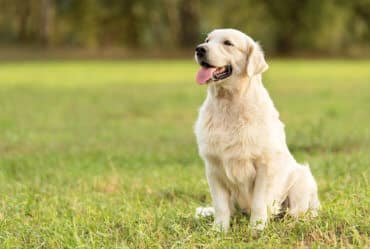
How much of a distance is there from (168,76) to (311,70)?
24.7ft

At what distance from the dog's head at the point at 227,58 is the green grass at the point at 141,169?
119 centimetres

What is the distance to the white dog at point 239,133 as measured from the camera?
5.54 m

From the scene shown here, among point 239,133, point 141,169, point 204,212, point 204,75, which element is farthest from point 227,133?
point 141,169

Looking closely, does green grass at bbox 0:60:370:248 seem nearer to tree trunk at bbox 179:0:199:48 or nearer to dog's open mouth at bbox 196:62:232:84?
dog's open mouth at bbox 196:62:232:84

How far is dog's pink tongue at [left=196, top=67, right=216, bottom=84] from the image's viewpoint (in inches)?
220

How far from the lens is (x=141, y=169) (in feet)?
31.2

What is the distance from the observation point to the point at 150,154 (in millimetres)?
10805

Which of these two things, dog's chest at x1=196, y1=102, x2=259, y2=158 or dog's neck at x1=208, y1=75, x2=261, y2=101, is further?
dog's neck at x1=208, y1=75, x2=261, y2=101

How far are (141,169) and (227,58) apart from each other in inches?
161

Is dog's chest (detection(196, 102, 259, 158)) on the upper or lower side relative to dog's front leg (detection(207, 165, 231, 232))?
upper

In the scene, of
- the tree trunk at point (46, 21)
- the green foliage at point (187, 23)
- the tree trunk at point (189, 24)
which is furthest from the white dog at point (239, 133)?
the tree trunk at point (46, 21)

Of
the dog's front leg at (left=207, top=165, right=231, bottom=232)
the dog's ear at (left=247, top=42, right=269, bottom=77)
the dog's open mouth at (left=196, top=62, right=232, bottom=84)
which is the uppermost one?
the dog's ear at (left=247, top=42, right=269, bottom=77)

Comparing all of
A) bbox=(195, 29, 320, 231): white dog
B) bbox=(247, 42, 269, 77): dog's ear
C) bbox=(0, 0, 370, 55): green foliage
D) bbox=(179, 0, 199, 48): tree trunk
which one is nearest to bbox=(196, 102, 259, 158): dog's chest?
bbox=(195, 29, 320, 231): white dog

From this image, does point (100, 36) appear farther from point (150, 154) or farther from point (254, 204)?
point (254, 204)
